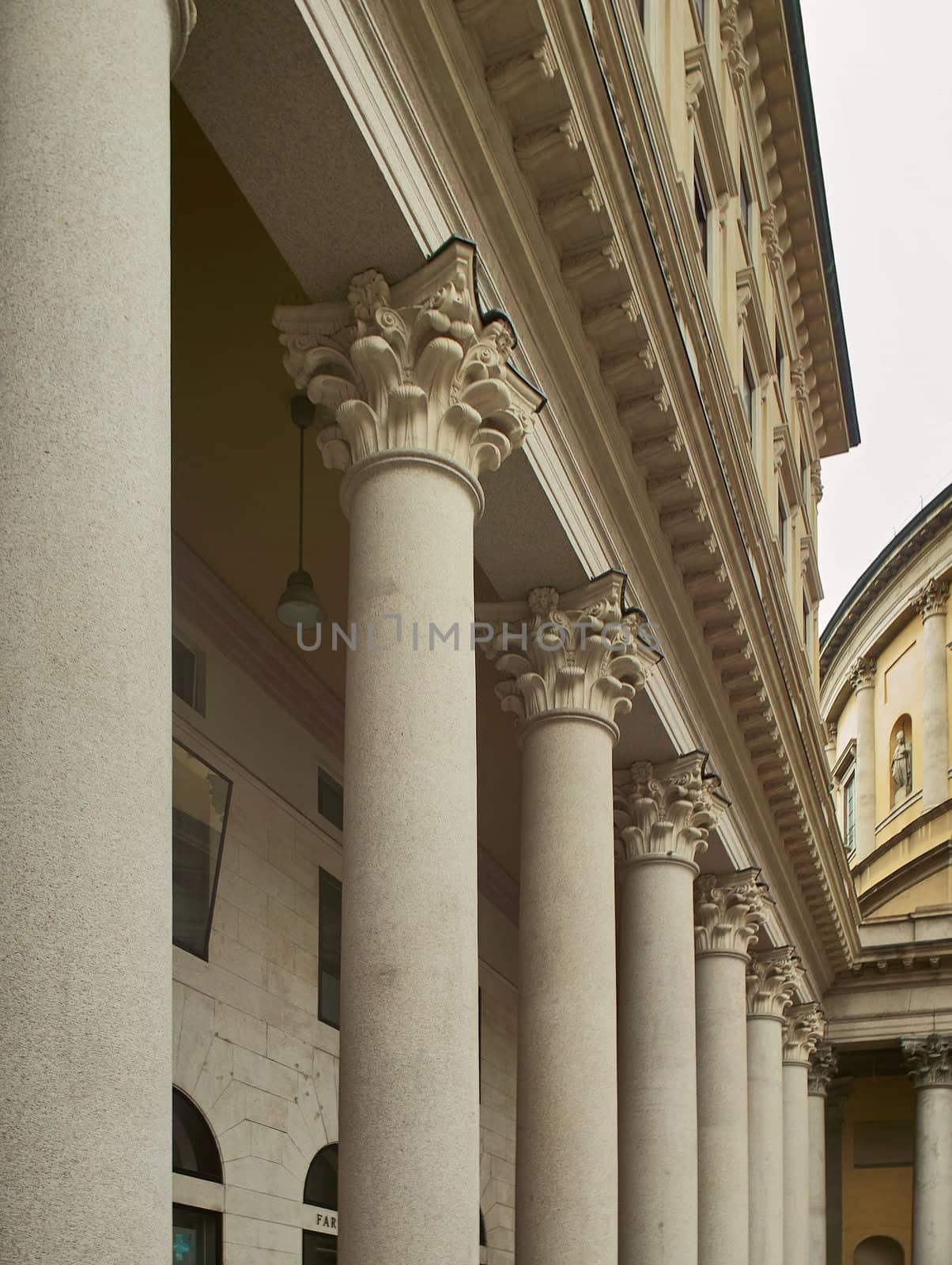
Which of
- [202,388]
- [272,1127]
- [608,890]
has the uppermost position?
[202,388]

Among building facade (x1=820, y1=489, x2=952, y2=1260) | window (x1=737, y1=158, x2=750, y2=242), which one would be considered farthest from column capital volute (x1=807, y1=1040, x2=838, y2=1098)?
window (x1=737, y1=158, x2=750, y2=242)

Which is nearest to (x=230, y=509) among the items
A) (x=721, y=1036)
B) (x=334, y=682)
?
(x=334, y=682)

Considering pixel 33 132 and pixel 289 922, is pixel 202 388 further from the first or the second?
pixel 33 132

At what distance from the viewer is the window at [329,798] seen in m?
20.0

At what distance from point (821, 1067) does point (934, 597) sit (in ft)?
71.5

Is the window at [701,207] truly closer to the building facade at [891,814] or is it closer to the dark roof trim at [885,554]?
the building facade at [891,814]

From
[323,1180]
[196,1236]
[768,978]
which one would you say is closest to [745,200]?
[768,978]

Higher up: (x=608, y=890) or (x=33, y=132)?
(x=33, y=132)

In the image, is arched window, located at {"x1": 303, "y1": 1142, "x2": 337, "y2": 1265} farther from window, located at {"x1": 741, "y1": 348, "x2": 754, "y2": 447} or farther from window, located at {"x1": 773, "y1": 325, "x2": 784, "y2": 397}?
window, located at {"x1": 773, "y1": 325, "x2": 784, "y2": 397}

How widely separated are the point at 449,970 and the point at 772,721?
45.7ft

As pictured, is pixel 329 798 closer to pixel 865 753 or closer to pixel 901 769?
pixel 901 769

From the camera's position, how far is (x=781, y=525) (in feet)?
100

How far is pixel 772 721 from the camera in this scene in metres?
22.6

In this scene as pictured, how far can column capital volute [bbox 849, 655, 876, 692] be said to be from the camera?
6153 centimetres
